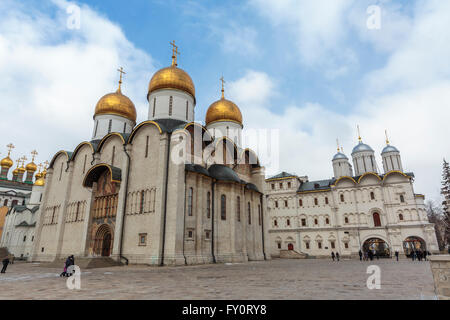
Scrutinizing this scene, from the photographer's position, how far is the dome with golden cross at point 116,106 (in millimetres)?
26656

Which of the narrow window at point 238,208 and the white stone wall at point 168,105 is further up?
the white stone wall at point 168,105

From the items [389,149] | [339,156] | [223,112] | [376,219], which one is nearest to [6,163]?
[223,112]

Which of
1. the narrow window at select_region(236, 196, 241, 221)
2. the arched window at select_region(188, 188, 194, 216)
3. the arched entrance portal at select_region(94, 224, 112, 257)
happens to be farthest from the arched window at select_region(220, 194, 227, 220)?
the arched entrance portal at select_region(94, 224, 112, 257)

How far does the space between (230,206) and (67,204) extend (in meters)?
14.6

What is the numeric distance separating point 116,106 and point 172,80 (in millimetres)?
7039

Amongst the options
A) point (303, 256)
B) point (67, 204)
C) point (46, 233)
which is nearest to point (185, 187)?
point (67, 204)

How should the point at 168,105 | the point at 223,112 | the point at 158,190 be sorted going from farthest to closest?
the point at 223,112 < the point at 168,105 < the point at 158,190

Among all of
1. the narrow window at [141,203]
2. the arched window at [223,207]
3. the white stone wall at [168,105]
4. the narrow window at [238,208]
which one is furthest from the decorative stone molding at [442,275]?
the white stone wall at [168,105]

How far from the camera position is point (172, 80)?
23641 millimetres

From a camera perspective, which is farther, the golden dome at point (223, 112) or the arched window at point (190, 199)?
the golden dome at point (223, 112)

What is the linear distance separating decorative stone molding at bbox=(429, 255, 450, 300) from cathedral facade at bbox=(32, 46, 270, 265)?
1333cm

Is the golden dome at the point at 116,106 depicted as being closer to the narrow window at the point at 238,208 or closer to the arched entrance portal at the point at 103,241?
the arched entrance portal at the point at 103,241

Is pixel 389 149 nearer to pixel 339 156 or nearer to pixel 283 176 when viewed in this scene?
pixel 339 156
